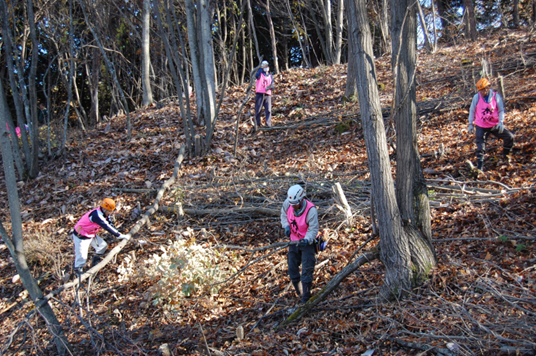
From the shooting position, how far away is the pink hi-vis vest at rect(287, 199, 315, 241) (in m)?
4.78

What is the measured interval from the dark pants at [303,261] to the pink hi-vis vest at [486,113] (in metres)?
4.12

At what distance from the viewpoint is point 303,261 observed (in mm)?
4762

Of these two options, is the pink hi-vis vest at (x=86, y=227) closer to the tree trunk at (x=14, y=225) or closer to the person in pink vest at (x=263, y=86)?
the tree trunk at (x=14, y=225)

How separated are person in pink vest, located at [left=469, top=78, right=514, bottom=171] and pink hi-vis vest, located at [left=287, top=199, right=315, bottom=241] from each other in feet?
12.1

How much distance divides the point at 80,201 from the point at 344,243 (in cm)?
626

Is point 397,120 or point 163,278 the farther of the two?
point 163,278

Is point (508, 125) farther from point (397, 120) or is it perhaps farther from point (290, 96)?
point (290, 96)

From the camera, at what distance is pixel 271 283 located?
555 centimetres

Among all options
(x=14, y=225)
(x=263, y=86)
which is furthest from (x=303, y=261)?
(x=263, y=86)

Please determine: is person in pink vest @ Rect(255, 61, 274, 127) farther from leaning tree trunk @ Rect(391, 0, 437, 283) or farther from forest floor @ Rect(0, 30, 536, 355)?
leaning tree trunk @ Rect(391, 0, 437, 283)

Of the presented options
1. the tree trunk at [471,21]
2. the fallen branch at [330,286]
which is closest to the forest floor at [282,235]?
the fallen branch at [330,286]

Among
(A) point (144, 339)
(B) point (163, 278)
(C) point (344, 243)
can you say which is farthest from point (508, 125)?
(A) point (144, 339)

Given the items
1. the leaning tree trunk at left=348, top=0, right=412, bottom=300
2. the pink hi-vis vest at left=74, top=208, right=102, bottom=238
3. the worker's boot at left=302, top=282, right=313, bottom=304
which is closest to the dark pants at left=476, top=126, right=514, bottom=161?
the leaning tree trunk at left=348, top=0, right=412, bottom=300

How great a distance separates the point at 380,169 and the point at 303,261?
1687 millimetres
